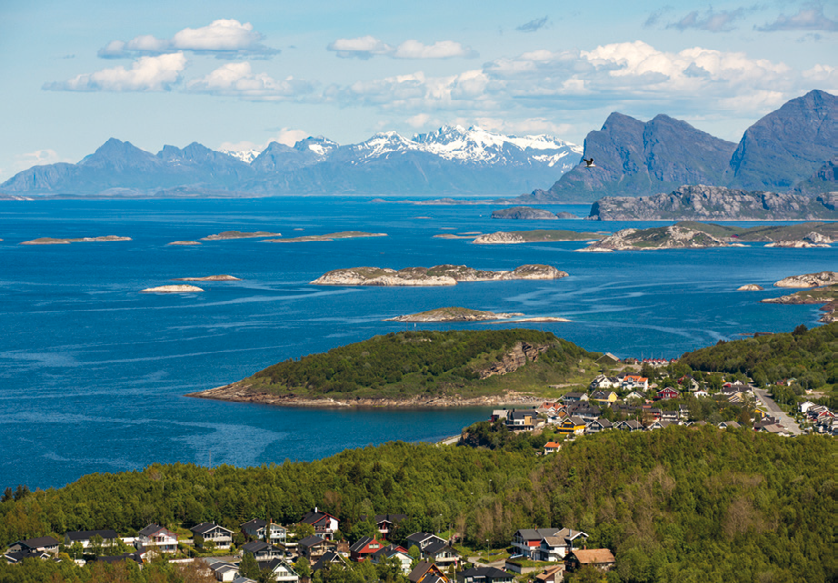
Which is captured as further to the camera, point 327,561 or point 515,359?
point 515,359

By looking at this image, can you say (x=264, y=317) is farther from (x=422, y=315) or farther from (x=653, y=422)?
(x=653, y=422)

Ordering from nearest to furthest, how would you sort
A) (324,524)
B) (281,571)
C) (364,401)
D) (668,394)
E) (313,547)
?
(281,571) < (313,547) < (324,524) < (668,394) < (364,401)

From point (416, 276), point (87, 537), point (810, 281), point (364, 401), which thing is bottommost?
point (364, 401)

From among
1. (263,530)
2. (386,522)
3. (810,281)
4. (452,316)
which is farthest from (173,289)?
(386,522)

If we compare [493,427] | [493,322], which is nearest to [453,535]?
[493,427]

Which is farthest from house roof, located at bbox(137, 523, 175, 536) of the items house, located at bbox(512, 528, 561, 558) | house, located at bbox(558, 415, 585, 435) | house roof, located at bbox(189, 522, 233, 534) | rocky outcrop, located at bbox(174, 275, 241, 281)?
rocky outcrop, located at bbox(174, 275, 241, 281)

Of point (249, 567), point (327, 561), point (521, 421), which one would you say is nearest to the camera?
point (249, 567)

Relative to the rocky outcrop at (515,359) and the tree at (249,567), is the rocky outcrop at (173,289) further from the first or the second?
the tree at (249,567)

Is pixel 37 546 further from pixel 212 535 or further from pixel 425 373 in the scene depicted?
pixel 425 373
